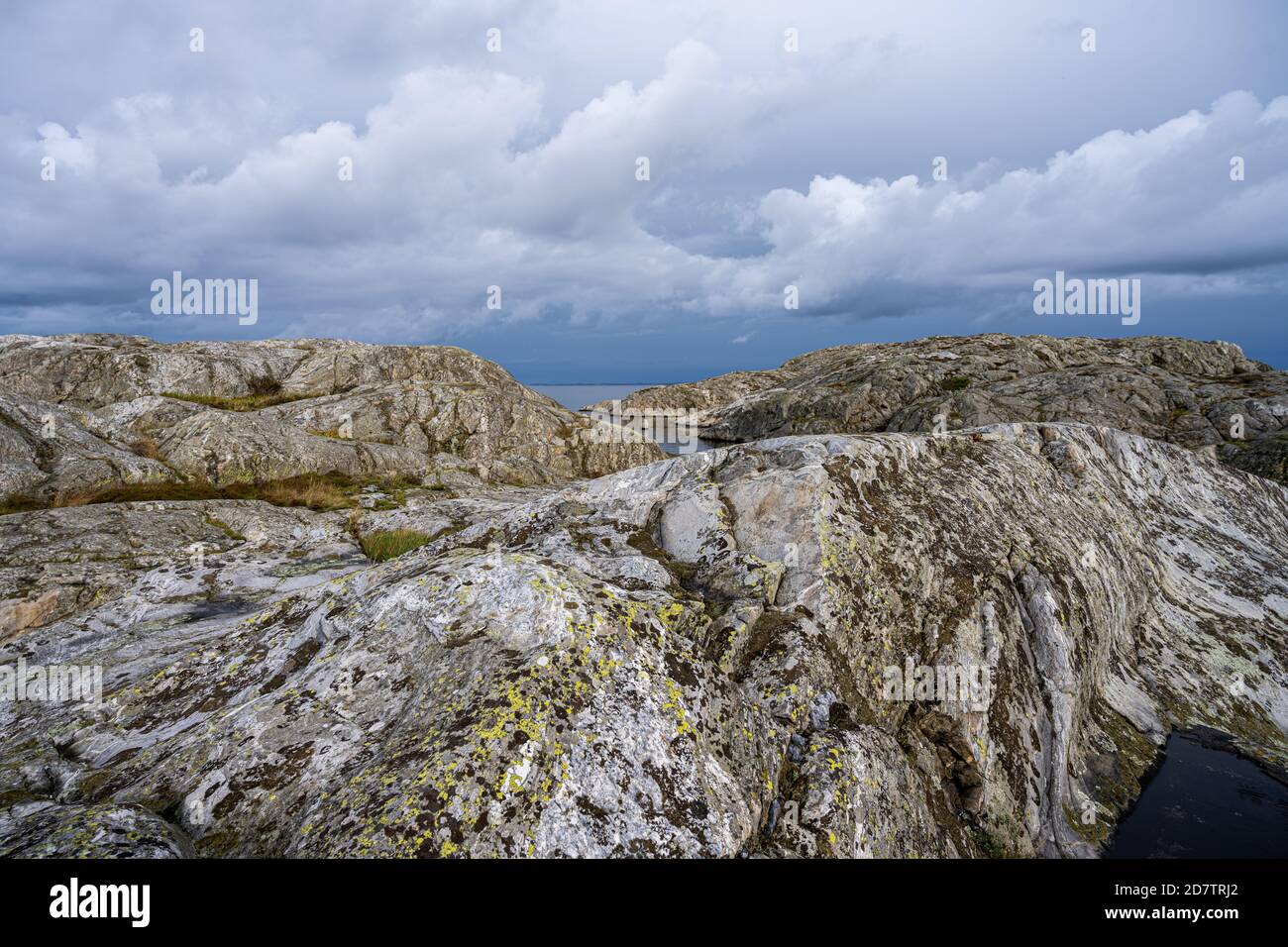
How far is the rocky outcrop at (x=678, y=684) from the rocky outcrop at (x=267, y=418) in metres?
21.0

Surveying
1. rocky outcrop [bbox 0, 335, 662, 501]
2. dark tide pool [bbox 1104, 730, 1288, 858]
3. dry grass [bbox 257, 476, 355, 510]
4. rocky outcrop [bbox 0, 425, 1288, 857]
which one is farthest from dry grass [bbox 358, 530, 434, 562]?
dark tide pool [bbox 1104, 730, 1288, 858]

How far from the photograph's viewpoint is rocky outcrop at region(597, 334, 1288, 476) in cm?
8256

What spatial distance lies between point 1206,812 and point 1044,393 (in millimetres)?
105659

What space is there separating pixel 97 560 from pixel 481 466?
26.8 m

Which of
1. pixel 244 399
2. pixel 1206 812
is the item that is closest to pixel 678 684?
pixel 1206 812

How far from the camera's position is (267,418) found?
44.4m

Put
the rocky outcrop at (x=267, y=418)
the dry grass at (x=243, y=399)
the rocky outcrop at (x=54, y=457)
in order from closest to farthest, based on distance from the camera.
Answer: the rocky outcrop at (x=54, y=457)
the rocky outcrop at (x=267, y=418)
the dry grass at (x=243, y=399)

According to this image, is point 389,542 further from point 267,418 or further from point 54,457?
point 267,418

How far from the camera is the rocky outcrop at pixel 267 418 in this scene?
102 ft

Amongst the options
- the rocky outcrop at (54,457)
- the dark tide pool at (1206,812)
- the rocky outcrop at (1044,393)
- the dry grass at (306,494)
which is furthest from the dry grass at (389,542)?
the rocky outcrop at (1044,393)

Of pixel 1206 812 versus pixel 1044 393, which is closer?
pixel 1206 812

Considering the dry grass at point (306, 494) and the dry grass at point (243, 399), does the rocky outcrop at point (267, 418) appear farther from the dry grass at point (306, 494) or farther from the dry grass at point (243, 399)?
the dry grass at point (306, 494)

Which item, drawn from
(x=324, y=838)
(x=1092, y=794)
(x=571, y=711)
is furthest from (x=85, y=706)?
(x=1092, y=794)
